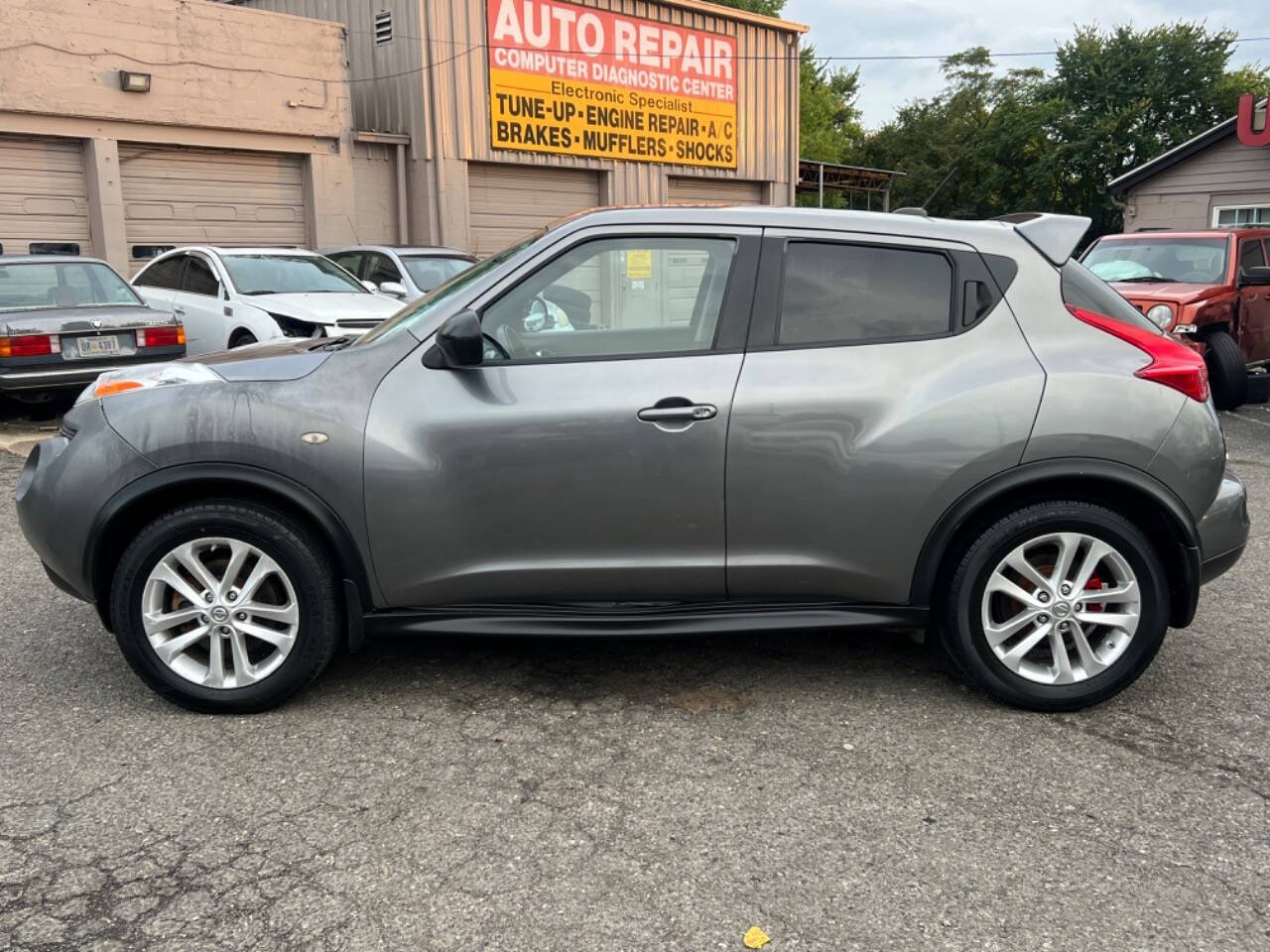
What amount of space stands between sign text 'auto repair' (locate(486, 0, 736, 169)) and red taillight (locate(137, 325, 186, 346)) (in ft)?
27.9

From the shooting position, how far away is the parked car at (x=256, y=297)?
33.0 feet

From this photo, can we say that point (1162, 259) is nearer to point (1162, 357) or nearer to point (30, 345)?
point (1162, 357)

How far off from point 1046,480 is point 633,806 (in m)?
1.74

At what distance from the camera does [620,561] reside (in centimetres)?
368

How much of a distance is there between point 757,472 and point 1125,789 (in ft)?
4.81

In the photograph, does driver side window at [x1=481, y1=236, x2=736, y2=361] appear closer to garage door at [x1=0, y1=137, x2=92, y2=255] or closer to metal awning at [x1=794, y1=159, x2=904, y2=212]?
garage door at [x1=0, y1=137, x2=92, y2=255]

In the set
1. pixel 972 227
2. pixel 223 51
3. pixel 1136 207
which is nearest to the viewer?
pixel 972 227

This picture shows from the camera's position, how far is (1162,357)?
371 cm

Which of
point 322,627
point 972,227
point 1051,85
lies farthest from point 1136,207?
point 322,627

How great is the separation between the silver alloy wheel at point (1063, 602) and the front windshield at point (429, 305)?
2.02 m

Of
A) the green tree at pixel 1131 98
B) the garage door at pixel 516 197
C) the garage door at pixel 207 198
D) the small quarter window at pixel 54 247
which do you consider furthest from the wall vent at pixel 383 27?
the green tree at pixel 1131 98

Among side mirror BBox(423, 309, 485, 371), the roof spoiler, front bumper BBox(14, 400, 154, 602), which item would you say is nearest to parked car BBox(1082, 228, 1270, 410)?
the roof spoiler

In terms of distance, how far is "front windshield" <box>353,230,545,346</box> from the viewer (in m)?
3.75

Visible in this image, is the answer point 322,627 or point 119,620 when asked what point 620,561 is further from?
point 119,620
